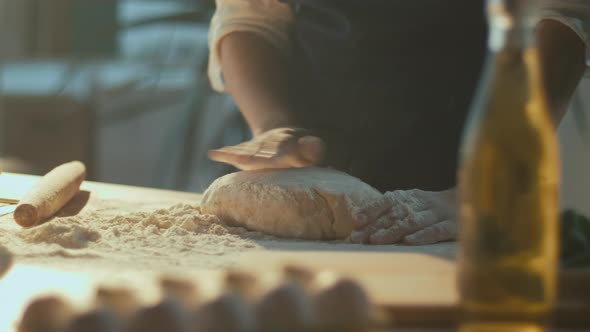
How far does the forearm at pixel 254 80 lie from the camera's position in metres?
1.80

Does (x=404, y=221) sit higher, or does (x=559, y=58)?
(x=559, y=58)

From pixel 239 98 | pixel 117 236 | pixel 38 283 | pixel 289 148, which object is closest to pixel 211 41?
pixel 239 98

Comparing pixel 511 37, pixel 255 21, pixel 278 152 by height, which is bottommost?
pixel 278 152

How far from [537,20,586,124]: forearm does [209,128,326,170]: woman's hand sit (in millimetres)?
455

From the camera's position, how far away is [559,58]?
5.33 ft

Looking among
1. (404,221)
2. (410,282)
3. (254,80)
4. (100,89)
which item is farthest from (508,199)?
(100,89)

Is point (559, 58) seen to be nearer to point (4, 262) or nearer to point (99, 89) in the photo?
point (4, 262)

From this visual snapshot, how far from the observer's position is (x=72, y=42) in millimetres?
4402

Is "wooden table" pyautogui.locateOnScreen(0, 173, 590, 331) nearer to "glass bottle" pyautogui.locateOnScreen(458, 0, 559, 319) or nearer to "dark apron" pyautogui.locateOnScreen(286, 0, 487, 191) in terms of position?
"glass bottle" pyautogui.locateOnScreen(458, 0, 559, 319)

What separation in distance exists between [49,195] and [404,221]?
2.14 ft

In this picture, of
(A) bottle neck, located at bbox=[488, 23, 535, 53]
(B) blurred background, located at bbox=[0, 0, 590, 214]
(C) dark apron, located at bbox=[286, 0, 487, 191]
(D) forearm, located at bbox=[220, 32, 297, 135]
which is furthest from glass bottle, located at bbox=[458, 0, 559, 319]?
(B) blurred background, located at bbox=[0, 0, 590, 214]

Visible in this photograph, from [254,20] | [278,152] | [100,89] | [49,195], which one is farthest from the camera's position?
[100,89]

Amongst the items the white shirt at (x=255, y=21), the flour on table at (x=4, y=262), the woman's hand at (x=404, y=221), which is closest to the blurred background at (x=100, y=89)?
the white shirt at (x=255, y=21)

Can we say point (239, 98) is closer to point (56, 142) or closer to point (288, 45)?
point (288, 45)
